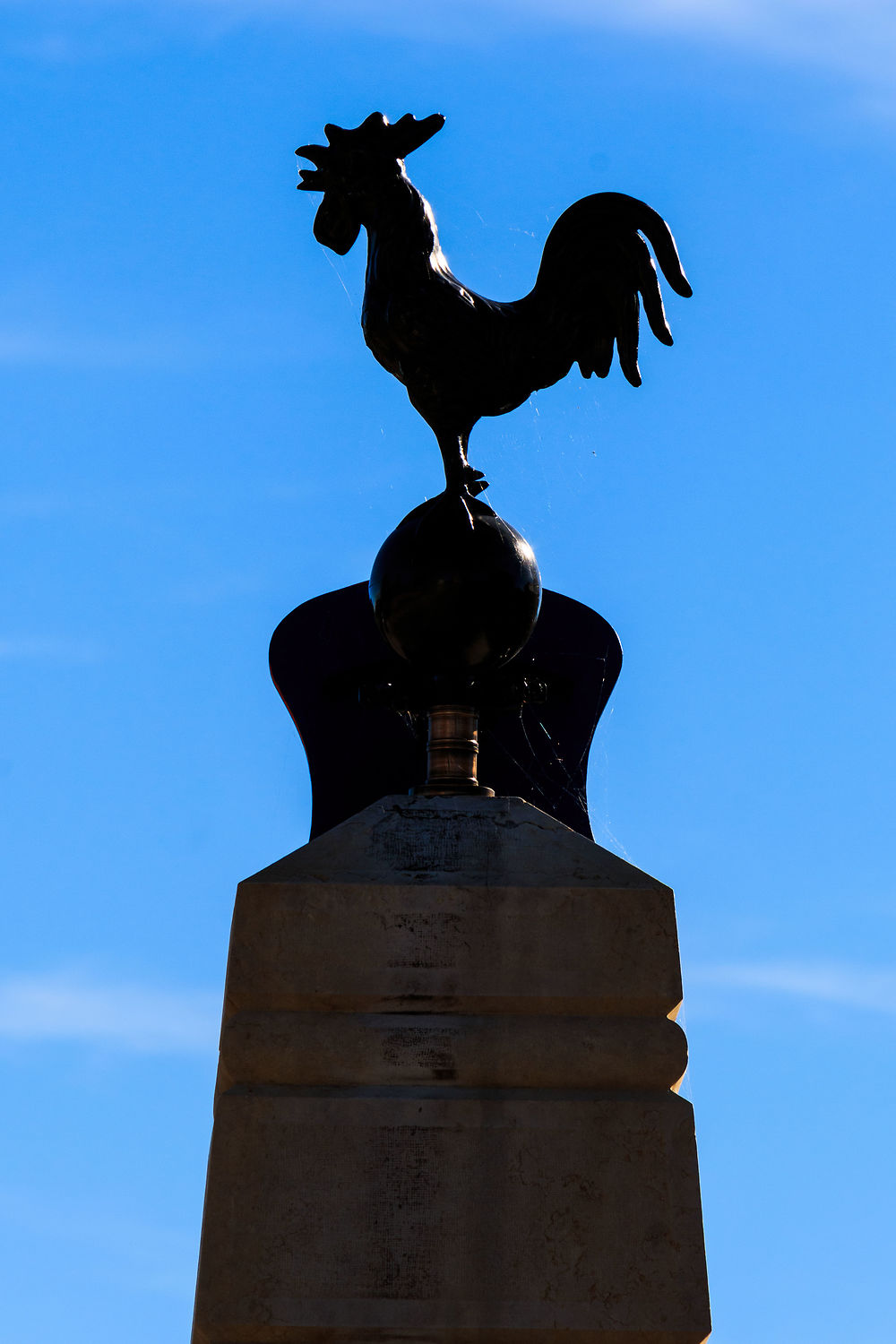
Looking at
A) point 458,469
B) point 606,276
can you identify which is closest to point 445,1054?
point 458,469

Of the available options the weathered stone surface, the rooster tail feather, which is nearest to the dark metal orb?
the rooster tail feather

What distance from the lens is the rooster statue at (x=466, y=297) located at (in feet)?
16.3

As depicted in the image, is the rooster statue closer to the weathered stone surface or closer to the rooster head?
the rooster head

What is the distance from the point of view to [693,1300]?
383 cm

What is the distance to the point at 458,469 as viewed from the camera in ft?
16.4

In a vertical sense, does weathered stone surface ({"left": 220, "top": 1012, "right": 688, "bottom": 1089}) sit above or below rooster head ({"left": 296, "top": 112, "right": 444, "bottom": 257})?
below

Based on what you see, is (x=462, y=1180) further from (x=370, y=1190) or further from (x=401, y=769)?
(x=401, y=769)

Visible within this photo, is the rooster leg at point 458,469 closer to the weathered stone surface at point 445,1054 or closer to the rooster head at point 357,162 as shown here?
the rooster head at point 357,162

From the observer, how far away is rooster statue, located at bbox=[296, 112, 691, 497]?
498 centimetres

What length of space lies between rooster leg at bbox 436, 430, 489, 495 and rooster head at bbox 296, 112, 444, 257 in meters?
0.70

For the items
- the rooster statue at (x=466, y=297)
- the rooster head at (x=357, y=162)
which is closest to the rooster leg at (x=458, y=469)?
the rooster statue at (x=466, y=297)

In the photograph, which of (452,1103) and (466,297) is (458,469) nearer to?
(466,297)

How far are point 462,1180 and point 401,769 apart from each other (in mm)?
2513

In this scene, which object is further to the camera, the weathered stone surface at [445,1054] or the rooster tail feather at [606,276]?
the rooster tail feather at [606,276]
